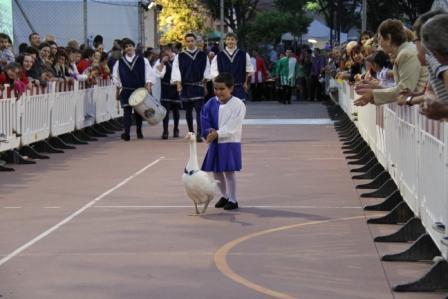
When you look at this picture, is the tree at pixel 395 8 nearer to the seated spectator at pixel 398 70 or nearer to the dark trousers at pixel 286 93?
the dark trousers at pixel 286 93

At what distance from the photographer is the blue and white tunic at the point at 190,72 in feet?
74.3

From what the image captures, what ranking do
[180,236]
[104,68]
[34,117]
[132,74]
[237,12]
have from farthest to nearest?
[237,12] → [104,68] → [132,74] → [34,117] → [180,236]

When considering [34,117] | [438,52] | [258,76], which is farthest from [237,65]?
[258,76]

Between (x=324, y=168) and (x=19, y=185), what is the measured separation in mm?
4553

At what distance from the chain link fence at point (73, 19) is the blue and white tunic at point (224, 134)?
16.5m

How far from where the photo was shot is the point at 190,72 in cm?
2269

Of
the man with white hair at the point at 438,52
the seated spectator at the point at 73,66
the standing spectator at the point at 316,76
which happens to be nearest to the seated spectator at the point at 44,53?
the seated spectator at the point at 73,66

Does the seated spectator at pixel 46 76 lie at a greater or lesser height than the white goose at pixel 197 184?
greater

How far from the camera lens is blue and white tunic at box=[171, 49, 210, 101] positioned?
22.7 meters

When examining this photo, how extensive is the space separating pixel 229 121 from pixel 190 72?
33.2 ft

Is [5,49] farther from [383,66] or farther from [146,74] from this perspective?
[383,66]

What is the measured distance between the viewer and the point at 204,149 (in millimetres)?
20422

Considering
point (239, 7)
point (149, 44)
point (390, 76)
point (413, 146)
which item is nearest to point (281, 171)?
point (390, 76)

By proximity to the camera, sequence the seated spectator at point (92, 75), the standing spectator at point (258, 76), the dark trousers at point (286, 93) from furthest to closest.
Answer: the standing spectator at point (258, 76), the dark trousers at point (286, 93), the seated spectator at point (92, 75)
